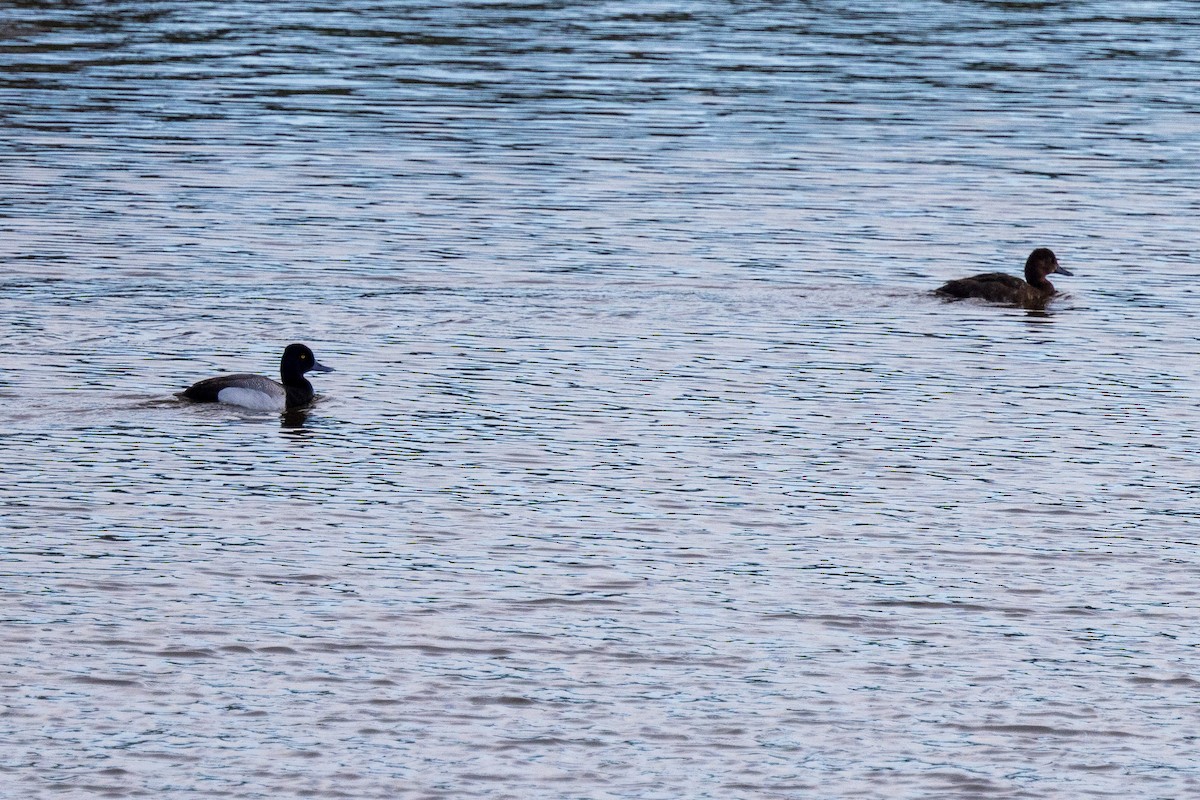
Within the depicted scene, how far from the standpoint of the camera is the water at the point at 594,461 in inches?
517

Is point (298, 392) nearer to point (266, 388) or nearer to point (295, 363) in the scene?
point (295, 363)

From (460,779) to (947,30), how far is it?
2016 inches

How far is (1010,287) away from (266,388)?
32.8 ft

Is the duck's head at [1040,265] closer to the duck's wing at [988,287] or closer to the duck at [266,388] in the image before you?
the duck's wing at [988,287]

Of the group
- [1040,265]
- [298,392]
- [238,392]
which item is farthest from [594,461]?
[1040,265]

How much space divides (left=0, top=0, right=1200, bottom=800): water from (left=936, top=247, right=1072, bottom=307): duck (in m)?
0.25

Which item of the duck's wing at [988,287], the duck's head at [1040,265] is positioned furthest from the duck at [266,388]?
the duck's head at [1040,265]

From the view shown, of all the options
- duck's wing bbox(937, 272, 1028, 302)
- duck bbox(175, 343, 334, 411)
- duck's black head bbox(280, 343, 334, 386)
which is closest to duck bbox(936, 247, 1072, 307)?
duck's wing bbox(937, 272, 1028, 302)

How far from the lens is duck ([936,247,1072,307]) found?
26797 mm

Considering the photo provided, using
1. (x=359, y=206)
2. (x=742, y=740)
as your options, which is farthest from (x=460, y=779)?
(x=359, y=206)

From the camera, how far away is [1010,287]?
26906 millimetres

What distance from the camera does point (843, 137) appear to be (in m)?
40.8

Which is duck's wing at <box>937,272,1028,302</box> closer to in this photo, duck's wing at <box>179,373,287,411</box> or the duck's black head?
the duck's black head

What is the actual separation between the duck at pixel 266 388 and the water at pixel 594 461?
0.66 feet
